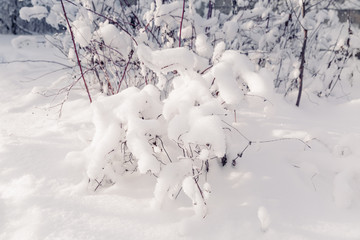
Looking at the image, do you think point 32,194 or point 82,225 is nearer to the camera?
point 82,225

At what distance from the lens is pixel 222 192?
4.27 feet

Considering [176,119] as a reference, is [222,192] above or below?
below

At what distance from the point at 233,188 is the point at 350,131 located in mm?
877

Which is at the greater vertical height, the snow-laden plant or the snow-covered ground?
the snow-laden plant

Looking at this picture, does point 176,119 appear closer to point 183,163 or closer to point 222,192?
point 183,163

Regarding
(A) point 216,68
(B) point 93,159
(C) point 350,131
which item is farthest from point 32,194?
(C) point 350,131

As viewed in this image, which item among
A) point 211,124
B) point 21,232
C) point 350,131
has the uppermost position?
point 211,124

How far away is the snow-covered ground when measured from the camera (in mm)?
1113

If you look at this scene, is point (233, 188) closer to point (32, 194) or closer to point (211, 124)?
point (211, 124)

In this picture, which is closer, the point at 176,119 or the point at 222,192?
the point at 176,119

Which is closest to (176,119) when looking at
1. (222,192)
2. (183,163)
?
(183,163)

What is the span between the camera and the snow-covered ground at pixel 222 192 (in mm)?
1113

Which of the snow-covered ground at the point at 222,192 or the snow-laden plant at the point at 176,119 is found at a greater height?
the snow-laden plant at the point at 176,119

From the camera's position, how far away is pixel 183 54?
1.19 m
